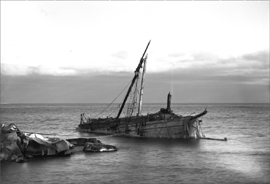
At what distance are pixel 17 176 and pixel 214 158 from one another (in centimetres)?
1987

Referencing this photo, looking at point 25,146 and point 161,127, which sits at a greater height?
point 161,127

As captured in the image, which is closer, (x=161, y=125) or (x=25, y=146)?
(x=25, y=146)

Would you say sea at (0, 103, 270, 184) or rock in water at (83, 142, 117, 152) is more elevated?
rock in water at (83, 142, 117, 152)

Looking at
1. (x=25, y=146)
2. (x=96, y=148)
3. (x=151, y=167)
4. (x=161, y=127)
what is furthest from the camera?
(x=161, y=127)

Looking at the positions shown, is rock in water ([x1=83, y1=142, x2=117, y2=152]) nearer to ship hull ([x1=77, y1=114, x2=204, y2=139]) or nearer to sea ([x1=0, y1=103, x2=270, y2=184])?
sea ([x1=0, y1=103, x2=270, y2=184])

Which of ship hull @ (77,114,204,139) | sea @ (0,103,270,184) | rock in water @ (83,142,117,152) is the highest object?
ship hull @ (77,114,204,139)

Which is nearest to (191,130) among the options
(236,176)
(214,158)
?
(214,158)

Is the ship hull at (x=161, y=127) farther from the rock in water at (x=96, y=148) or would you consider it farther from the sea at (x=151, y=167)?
the rock in water at (x=96, y=148)

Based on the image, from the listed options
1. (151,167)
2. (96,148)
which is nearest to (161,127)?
(96,148)

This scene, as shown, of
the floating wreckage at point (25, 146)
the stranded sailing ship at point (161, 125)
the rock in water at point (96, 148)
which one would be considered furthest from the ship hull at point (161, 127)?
the floating wreckage at point (25, 146)

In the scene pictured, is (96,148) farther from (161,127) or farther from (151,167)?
(161,127)

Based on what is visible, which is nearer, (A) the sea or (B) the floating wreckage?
(A) the sea

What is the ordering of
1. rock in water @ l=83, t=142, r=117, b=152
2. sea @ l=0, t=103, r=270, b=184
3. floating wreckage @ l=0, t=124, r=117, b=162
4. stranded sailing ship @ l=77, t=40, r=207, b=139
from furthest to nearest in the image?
stranded sailing ship @ l=77, t=40, r=207, b=139 → rock in water @ l=83, t=142, r=117, b=152 → floating wreckage @ l=0, t=124, r=117, b=162 → sea @ l=0, t=103, r=270, b=184

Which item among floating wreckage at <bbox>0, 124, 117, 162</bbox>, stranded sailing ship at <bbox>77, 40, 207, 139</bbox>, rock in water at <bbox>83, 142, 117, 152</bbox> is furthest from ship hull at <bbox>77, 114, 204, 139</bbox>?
floating wreckage at <bbox>0, 124, 117, 162</bbox>
